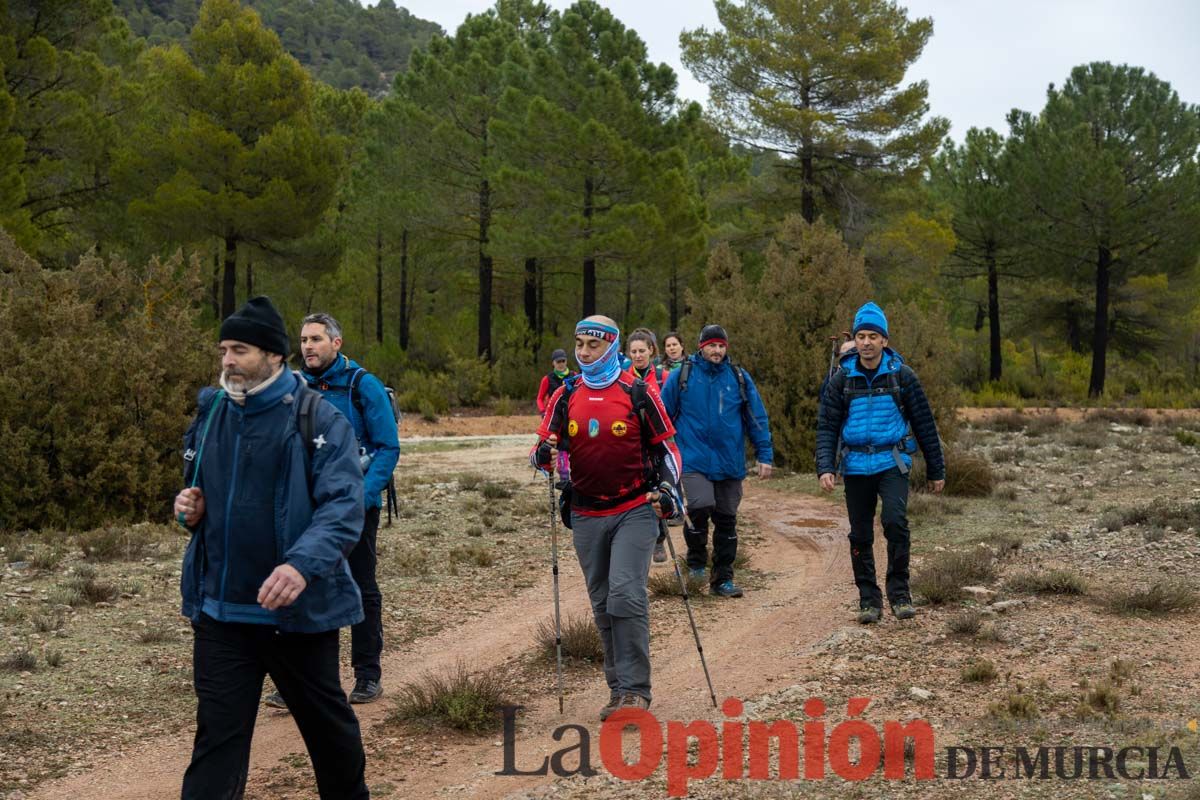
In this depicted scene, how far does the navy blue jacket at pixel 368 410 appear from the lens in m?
6.33

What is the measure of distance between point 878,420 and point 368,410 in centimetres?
346

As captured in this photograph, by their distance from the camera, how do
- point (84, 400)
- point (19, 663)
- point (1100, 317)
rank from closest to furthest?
point (19, 663) → point (84, 400) → point (1100, 317)

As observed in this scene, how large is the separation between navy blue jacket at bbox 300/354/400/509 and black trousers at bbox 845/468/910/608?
3231 millimetres

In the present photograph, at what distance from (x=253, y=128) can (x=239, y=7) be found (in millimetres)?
3738

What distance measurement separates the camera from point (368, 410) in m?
6.36

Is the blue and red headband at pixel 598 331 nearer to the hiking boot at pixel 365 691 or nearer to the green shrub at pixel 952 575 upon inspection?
the hiking boot at pixel 365 691

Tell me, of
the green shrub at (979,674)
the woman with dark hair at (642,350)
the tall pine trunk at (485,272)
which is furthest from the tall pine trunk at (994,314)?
the green shrub at (979,674)

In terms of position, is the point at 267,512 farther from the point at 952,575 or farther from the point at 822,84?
the point at 822,84

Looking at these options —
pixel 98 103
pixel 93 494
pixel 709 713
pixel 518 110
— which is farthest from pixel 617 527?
pixel 98 103

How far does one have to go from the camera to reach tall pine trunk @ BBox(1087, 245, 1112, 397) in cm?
3634

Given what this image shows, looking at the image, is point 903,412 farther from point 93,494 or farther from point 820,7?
point 820,7

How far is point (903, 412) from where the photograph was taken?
307 inches

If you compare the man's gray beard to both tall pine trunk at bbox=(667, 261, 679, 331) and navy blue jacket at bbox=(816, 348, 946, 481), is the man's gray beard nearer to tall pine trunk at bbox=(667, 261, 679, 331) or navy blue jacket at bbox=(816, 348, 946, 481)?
navy blue jacket at bbox=(816, 348, 946, 481)

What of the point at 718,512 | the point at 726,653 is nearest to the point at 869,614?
the point at 726,653
